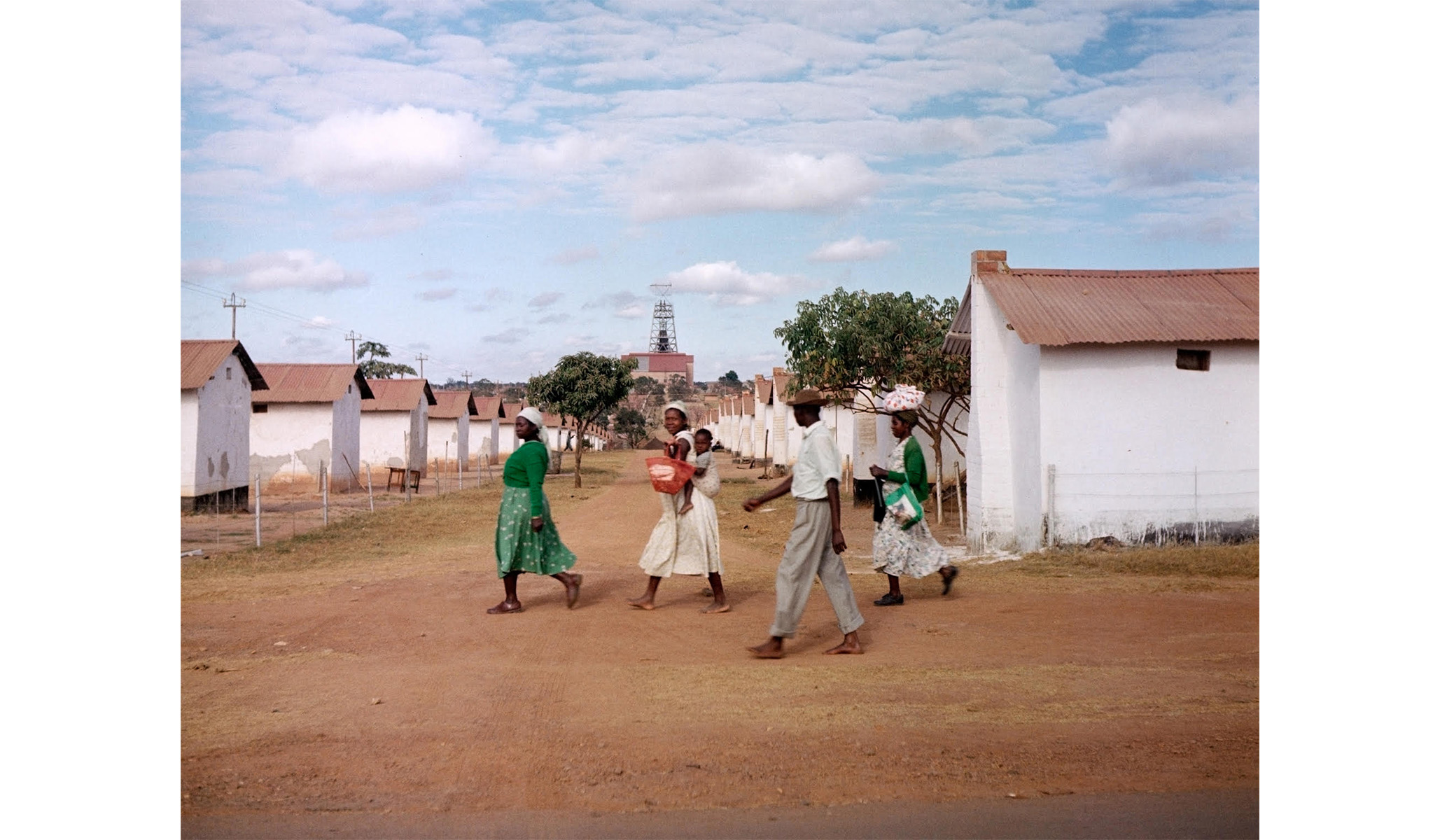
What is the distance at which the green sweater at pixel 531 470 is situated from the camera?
28.3 feet

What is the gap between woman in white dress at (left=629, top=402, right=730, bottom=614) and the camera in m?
8.97

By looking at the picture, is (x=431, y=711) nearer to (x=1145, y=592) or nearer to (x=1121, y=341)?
(x=1145, y=592)

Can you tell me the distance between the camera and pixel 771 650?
7.10 m

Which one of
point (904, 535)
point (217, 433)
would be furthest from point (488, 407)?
point (904, 535)

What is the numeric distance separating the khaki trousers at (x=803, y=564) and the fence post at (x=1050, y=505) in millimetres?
6475

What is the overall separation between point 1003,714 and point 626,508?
697 inches

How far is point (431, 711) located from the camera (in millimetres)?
5770

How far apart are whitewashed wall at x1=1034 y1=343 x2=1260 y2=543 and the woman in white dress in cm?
548

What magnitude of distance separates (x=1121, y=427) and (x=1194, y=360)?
1.36 metres

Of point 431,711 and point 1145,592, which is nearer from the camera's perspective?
point 431,711

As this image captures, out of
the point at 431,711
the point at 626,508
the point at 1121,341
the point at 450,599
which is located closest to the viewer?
the point at 431,711

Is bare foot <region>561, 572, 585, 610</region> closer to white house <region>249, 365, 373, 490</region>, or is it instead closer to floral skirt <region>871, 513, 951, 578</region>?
floral skirt <region>871, 513, 951, 578</region>

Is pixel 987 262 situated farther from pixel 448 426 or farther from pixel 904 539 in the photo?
pixel 448 426

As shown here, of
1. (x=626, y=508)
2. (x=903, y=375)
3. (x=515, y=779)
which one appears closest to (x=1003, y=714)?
(x=515, y=779)
